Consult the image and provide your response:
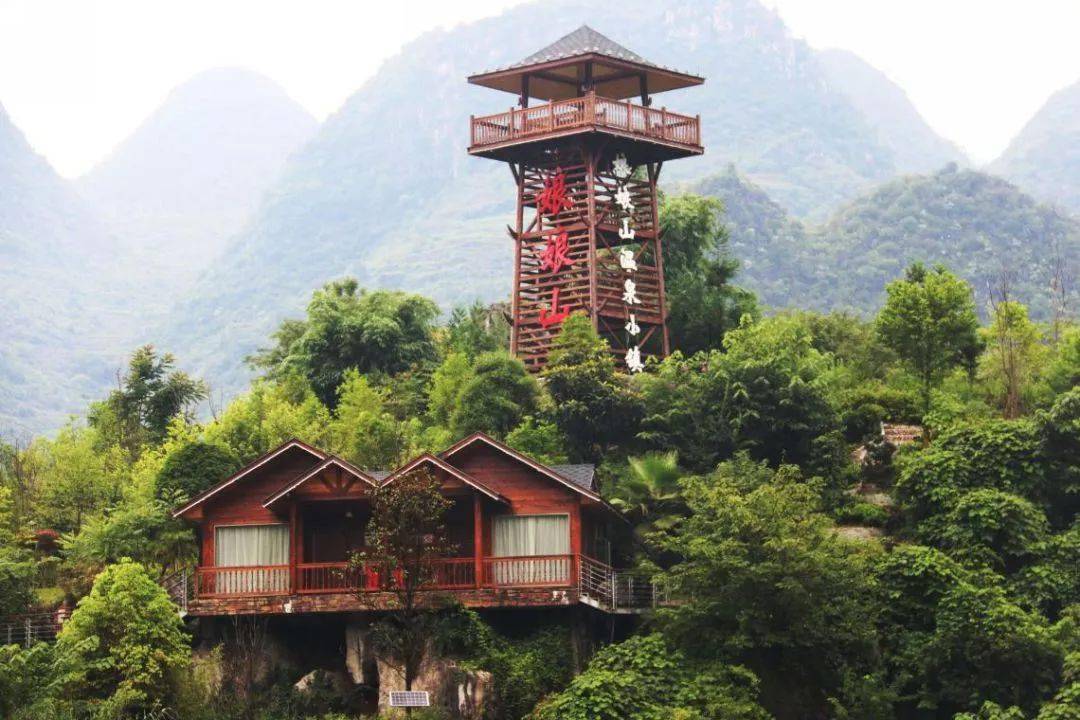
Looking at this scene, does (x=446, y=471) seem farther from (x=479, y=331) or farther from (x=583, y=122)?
(x=479, y=331)

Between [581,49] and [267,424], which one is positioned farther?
[581,49]

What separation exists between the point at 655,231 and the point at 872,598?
1967 cm

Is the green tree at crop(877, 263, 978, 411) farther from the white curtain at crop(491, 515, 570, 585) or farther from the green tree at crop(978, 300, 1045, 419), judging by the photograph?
the white curtain at crop(491, 515, 570, 585)

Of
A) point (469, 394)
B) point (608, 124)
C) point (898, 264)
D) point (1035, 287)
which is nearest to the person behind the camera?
point (469, 394)

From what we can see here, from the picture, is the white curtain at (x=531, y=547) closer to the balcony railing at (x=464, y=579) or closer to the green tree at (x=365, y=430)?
the balcony railing at (x=464, y=579)

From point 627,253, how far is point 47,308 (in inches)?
4856

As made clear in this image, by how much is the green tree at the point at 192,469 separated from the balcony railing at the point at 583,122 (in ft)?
42.2

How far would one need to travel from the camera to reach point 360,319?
208 feet

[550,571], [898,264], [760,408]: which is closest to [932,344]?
[760,408]

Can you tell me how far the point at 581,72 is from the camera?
59.3 metres

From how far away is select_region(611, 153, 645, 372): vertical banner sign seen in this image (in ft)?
193

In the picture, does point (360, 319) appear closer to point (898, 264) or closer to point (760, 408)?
point (760, 408)

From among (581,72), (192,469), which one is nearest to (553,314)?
(581,72)


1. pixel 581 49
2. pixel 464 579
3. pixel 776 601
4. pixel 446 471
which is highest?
pixel 581 49
